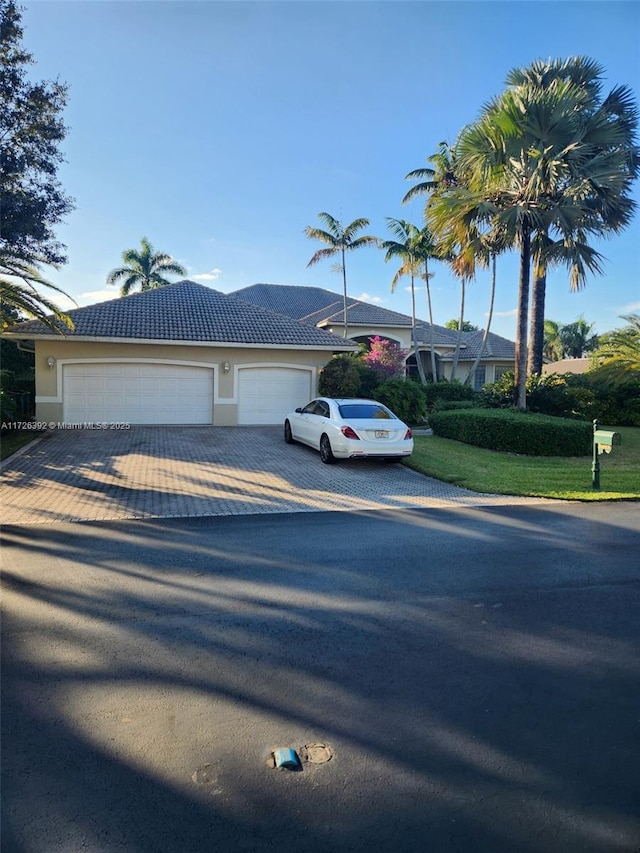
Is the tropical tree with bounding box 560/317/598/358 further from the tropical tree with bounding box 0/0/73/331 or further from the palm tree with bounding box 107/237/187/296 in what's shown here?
the tropical tree with bounding box 0/0/73/331

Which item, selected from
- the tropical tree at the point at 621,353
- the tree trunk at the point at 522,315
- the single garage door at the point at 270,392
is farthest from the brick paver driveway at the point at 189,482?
the tropical tree at the point at 621,353

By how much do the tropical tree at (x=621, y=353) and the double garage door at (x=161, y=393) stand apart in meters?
10.6

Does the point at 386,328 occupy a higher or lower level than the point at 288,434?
higher

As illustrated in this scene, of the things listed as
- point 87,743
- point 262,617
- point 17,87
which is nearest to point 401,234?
point 17,87

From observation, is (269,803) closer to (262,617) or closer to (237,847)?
(237,847)

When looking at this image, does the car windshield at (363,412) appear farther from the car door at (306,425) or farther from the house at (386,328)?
the house at (386,328)

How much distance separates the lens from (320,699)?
3453 millimetres

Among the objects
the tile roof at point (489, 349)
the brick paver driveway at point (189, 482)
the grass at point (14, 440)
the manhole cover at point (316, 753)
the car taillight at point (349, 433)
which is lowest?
the manhole cover at point (316, 753)

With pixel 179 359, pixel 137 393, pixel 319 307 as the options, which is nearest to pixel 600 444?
pixel 179 359

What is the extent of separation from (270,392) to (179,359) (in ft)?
11.0

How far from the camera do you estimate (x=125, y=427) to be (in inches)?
688

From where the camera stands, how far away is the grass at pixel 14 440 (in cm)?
1297

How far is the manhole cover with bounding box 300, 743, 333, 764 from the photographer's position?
2.89 metres

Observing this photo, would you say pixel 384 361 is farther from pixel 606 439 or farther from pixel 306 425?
pixel 606 439
